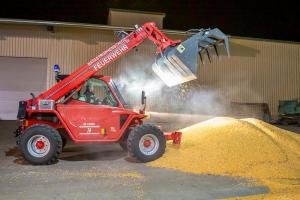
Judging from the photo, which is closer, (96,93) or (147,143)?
(147,143)

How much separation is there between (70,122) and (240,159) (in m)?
4.29

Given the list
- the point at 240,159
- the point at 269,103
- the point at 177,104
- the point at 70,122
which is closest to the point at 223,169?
the point at 240,159

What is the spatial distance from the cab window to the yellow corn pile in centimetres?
209

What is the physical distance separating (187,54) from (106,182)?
4.05 metres

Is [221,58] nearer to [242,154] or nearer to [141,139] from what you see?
[242,154]

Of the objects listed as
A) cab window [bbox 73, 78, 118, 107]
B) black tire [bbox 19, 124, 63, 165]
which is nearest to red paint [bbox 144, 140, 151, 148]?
cab window [bbox 73, 78, 118, 107]

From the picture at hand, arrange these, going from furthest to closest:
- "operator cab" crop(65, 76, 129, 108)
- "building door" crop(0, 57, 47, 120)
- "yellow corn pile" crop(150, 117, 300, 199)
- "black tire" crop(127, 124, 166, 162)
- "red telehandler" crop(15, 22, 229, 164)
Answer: "building door" crop(0, 57, 47, 120)
"operator cab" crop(65, 76, 129, 108)
"black tire" crop(127, 124, 166, 162)
"red telehandler" crop(15, 22, 229, 164)
"yellow corn pile" crop(150, 117, 300, 199)

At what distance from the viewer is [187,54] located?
10.7 meters

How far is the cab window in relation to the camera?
35.8 feet

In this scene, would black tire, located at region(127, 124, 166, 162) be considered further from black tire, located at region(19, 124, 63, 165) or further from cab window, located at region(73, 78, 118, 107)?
black tire, located at region(19, 124, 63, 165)

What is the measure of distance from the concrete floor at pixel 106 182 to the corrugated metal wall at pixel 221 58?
12290mm

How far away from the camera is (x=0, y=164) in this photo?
409 inches

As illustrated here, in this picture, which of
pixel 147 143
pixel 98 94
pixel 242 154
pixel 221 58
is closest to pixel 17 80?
pixel 221 58

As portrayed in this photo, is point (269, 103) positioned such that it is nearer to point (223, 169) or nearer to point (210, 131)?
point (210, 131)
